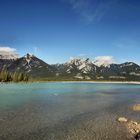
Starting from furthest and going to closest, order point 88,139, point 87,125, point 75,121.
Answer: point 75,121, point 87,125, point 88,139

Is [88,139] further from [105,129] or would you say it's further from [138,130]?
[138,130]

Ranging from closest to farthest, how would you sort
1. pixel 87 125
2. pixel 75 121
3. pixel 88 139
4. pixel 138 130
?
pixel 88 139 < pixel 138 130 < pixel 87 125 < pixel 75 121

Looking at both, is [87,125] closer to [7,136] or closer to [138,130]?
[138,130]

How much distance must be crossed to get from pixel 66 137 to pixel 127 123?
12.9m

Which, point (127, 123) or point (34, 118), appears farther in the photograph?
point (34, 118)

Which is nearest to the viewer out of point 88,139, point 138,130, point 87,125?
point 88,139

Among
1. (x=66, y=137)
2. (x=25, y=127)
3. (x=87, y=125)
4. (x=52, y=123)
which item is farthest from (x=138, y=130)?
(x=25, y=127)

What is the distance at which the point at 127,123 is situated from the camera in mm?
36031

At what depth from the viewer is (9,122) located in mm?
35438

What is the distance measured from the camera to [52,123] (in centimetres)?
3550

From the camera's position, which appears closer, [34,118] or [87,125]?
[87,125]

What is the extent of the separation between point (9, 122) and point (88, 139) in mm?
14839

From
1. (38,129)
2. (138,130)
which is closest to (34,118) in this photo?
(38,129)

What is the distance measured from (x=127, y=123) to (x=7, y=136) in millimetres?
19464
